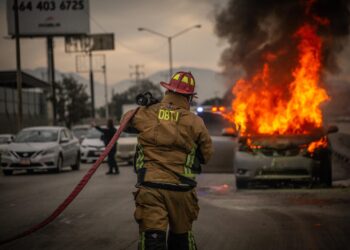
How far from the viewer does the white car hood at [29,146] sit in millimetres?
23125

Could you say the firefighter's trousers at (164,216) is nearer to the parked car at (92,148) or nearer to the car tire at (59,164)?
the car tire at (59,164)

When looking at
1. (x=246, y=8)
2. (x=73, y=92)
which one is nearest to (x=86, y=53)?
(x=73, y=92)

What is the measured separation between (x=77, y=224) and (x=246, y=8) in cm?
1239

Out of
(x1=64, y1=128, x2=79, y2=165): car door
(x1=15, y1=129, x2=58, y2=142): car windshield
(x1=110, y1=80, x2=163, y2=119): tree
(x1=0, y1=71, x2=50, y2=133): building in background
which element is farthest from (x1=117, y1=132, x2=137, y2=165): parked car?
(x1=110, y1=80, x2=163, y2=119): tree

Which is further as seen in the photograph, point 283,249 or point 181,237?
point 283,249

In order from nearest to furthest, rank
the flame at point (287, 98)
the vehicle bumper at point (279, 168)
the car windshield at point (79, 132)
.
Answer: the vehicle bumper at point (279, 168), the flame at point (287, 98), the car windshield at point (79, 132)

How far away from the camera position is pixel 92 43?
73375 millimetres

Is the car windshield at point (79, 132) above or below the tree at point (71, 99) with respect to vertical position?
below

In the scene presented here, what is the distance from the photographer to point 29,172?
2489cm

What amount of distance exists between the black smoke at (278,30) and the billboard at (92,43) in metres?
45.1

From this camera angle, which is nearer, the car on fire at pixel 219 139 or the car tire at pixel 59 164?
the car on fire at pixel 219 139

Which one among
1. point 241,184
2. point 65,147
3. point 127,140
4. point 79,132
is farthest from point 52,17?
point 241,184

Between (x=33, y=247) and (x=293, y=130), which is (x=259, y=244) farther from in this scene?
(x=293, y=130)

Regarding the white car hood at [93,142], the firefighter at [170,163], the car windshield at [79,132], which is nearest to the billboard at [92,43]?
the car windshield at [79,132]
